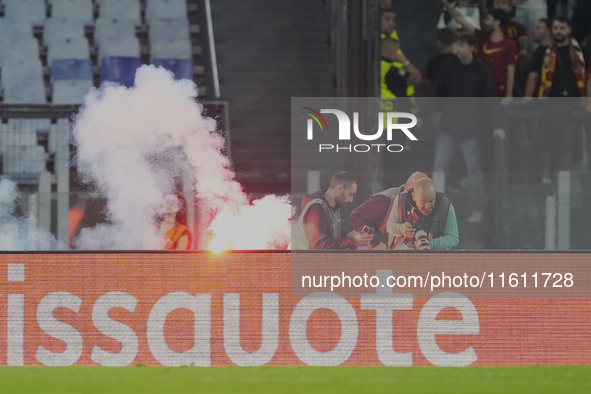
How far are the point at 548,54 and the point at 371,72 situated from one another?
1.69m

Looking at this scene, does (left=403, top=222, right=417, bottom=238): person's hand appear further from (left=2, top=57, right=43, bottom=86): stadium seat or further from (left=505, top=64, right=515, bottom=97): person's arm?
(left=2, top=57, right=43, bottom=86): stadium seat

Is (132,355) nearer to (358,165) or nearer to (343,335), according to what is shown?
(343,335)

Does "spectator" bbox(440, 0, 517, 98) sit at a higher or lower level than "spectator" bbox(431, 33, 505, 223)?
higher

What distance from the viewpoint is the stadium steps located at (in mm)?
7488

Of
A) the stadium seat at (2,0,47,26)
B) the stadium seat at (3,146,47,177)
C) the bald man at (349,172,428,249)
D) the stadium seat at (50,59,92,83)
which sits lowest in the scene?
the bald man at (349,172,428,249)

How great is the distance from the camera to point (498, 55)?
720 cm

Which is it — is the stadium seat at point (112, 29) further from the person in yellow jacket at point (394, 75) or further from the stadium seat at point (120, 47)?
the person in yellow jacket at point (394, 75)

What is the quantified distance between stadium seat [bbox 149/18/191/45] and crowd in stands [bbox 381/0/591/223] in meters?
2.42

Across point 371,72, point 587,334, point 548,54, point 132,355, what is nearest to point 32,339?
point 132,355

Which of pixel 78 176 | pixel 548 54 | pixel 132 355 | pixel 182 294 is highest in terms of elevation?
pixel 548 54

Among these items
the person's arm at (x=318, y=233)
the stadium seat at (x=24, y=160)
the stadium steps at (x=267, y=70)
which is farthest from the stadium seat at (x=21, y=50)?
the person's arm at (x=318, y=233)

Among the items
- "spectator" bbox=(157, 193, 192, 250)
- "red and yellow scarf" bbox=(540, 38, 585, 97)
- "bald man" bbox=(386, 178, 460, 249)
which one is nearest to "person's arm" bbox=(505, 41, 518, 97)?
"red and yellow scarf" bbox=(540, 38, 585, 97)

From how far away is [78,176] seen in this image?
6.37m

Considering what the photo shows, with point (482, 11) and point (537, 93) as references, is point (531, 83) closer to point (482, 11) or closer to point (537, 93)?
point (537, 93)
